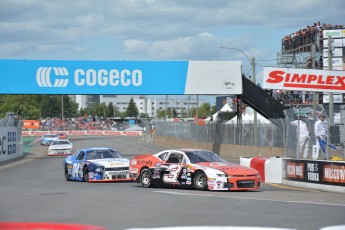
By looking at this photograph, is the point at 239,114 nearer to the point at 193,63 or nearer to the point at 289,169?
the point at 193,63

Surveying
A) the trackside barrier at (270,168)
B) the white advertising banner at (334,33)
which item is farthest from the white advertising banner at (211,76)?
the white advertising banner at (334,33)

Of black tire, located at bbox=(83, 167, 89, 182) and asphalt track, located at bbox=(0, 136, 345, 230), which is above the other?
black tire, located at bbox=(83, 167, 89, 182)

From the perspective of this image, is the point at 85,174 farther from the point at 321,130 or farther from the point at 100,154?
the point at 321,130

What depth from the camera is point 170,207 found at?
13.4 m

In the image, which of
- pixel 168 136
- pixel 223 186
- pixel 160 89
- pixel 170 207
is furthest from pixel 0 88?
pixel 168 136

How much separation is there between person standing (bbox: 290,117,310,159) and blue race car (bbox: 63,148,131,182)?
5.80 meters

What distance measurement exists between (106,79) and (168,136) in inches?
1333

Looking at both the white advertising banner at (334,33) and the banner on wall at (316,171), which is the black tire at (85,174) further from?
the white advertising banner at (334,33)

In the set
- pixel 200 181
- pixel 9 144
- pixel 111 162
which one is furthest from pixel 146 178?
pixel 9 144

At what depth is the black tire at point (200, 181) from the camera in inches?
718

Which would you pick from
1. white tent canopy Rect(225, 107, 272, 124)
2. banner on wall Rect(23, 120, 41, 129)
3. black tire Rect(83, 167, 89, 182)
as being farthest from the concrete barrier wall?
banner on wall Rect(23, 120, 41, 129)

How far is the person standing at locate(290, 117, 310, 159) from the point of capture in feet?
69.3

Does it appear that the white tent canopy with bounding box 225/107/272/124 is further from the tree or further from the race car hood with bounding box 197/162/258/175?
the tree

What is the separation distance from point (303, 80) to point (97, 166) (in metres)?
8.03
